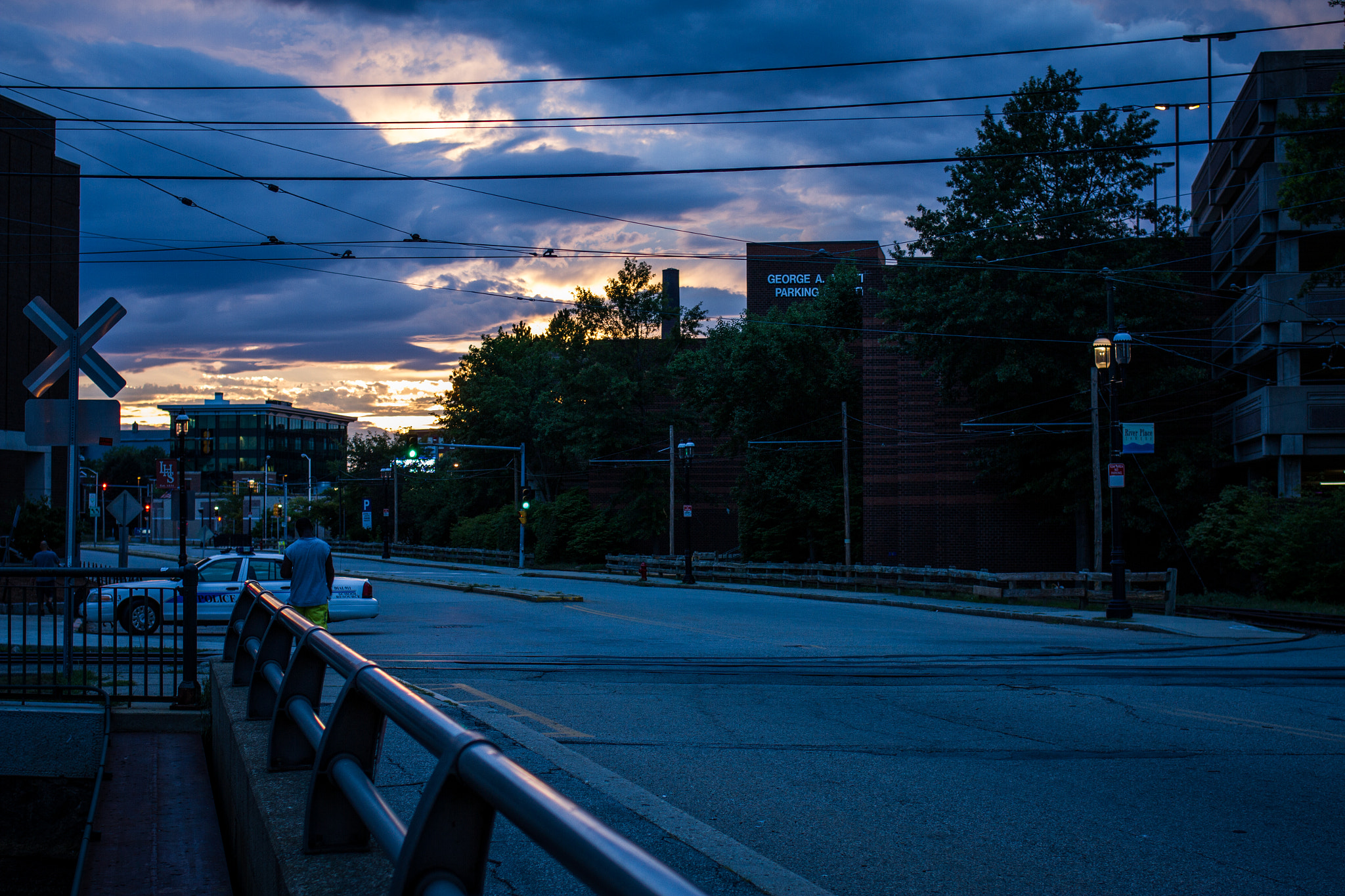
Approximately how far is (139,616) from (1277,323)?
34.4m

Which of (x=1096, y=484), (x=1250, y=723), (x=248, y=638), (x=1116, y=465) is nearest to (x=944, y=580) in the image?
(x=1096, y=484)

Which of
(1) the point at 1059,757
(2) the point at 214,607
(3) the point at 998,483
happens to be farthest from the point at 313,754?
(3) the point at 998,483

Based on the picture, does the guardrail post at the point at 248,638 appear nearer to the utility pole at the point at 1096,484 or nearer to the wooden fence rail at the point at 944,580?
the wooden fence rail at the point at 944,580

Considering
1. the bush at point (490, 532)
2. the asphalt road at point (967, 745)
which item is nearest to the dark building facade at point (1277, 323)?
the asphalt road at point (967, 745)

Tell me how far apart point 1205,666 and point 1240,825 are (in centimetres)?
888

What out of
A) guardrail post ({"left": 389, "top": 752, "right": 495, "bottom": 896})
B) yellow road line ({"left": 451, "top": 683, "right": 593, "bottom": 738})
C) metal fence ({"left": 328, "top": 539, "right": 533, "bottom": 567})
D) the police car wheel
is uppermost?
guardrail post ({"left": 389, "top": 752, "right": 495, "bottom": 896})

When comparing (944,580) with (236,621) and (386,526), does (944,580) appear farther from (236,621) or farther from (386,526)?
(386,526)

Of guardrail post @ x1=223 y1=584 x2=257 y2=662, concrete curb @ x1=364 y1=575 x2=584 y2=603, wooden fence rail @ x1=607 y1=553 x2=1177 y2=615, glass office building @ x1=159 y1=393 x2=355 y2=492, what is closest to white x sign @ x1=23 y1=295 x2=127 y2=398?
guardrail post @ x1=223 y1=584 x2=257 y2=662

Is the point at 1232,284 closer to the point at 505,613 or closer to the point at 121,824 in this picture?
the point at 505,613

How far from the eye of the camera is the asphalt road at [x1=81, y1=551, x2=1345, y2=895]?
5555 mm

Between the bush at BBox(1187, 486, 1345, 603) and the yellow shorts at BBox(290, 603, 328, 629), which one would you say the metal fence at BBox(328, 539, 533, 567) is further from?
the yellow shorts at BBox(290, 603, 328, 629)

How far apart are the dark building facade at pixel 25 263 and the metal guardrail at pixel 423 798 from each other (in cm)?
4421

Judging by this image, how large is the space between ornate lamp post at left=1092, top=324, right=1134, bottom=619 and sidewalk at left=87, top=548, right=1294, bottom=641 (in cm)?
41

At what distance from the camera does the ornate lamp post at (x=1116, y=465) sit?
75.7 ft
